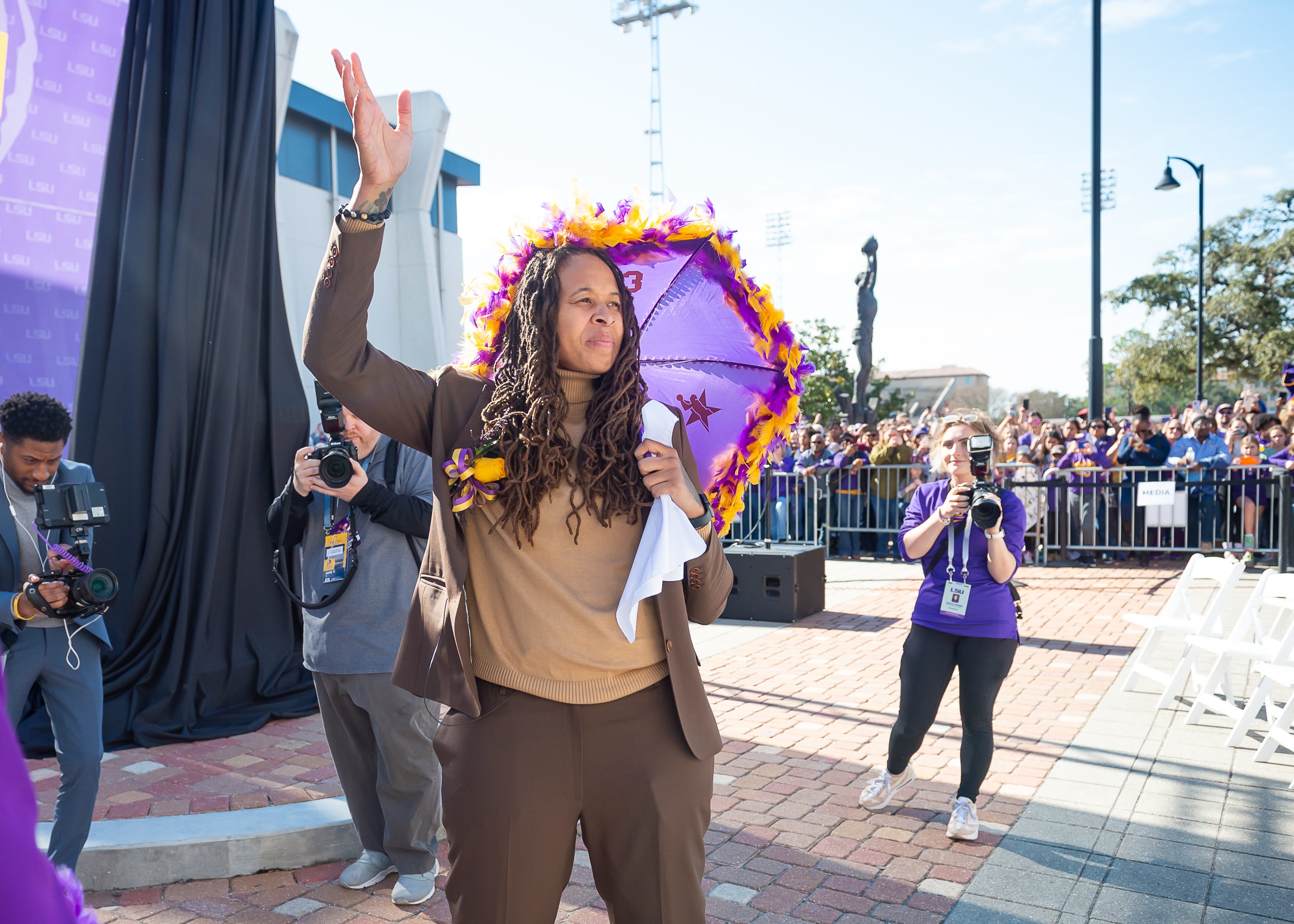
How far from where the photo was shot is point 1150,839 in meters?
4.06

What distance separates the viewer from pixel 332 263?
6.21ft

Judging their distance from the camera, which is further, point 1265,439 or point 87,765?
point 1265,439

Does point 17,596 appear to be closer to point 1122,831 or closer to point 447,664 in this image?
point 447,664

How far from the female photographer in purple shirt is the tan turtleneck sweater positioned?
224cm

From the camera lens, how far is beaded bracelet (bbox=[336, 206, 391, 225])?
1.87 meters

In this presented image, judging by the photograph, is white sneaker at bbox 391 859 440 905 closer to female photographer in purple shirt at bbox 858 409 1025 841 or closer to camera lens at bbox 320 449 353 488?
camera lens at bbox 320 449 353 488

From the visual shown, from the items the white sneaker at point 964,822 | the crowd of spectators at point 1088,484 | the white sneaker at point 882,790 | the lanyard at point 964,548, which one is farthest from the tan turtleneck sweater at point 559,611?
the crowd of spectators at point 1088,484

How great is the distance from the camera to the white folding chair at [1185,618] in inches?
231

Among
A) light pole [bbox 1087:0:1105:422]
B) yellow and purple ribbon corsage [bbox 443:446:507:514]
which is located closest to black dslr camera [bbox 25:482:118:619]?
yellow and purple ribbon corsage [bbox 443:446:507:514]

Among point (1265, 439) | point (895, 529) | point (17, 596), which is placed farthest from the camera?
point (895, 529)

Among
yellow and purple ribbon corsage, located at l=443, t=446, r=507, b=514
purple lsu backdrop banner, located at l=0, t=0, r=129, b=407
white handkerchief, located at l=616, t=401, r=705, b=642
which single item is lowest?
white handkerchief, located at l=616, t=401, r=705, b=642

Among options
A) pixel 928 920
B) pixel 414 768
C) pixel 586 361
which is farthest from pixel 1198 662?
pixel 586 361

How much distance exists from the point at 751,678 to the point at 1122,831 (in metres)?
3.24

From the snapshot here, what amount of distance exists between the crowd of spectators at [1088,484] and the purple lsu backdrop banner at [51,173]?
270 inches
